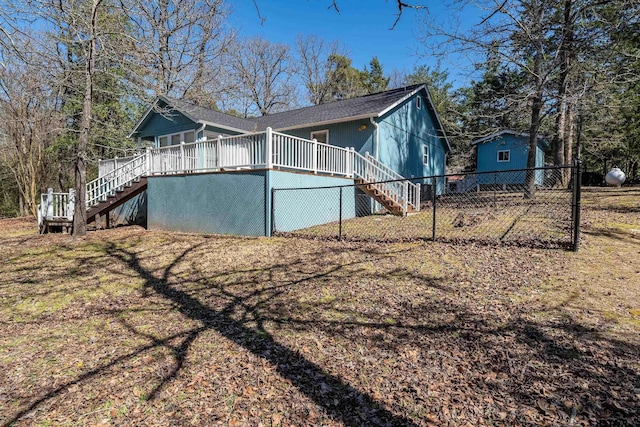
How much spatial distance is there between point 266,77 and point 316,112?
17.5m

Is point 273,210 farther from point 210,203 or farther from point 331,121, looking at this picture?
point 331,121

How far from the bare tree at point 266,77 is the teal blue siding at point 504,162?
17.9m

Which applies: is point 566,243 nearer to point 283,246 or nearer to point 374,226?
point 374,226

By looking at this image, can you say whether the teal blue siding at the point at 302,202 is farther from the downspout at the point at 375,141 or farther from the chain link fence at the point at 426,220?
the downspout at the point at 375,141

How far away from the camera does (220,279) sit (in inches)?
220

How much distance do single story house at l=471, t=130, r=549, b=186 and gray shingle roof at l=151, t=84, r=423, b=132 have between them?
8.74 meters

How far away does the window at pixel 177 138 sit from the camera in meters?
14.8

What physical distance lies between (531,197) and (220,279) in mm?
11477

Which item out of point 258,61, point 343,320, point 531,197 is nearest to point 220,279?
point 343,320

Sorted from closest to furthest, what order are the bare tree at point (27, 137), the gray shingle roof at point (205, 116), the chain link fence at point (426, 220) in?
the chain link fence at point (426, 220) < the gray shingle roof at point (205, 116) < the bare tree at point (27, 137)

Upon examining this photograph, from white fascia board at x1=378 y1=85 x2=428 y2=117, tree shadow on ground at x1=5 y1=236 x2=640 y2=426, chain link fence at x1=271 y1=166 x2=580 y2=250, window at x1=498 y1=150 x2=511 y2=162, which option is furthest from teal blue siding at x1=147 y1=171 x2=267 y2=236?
window at x1=498 y1=150 x2=511 y2=162

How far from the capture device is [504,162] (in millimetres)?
21406

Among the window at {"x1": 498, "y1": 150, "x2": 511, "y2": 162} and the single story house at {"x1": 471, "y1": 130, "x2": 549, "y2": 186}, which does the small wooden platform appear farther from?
the window at {"x1": 498, "y1": 150, "x2": 511, "y2": 162}

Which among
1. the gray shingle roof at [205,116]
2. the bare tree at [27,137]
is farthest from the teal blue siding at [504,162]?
the bare tree at [27,137]
